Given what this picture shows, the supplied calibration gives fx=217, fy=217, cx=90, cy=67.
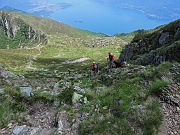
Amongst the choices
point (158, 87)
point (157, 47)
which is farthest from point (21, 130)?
point (157, 47)

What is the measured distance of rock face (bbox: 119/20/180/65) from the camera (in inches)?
975

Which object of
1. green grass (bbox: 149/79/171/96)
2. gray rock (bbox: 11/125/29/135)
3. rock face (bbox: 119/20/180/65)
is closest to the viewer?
gray rock (bbox: 11/125/29/135)

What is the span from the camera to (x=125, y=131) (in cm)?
838

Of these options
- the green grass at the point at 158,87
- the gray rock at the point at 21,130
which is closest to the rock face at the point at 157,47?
the green grass at the point at 158,87

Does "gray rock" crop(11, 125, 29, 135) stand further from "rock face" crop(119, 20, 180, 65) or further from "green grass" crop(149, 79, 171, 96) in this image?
"rock face" crop(119, 20, 180, 65)

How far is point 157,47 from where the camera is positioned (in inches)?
1444

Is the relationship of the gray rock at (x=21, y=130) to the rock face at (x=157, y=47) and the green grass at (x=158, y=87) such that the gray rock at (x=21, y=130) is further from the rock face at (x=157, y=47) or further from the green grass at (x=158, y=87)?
the rock face at (x=157, y=47)

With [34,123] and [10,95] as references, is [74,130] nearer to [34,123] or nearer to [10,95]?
[34,123]

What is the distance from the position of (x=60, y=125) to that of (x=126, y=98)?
3.46m

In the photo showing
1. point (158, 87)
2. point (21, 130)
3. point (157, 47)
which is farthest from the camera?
point (157, 47)

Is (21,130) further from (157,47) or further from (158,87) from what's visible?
(157,47)

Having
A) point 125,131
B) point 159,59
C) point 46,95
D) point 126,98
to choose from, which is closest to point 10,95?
point 46,95

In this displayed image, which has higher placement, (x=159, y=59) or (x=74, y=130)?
(x=159, y=59)

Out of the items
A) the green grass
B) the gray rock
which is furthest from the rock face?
the gray rock
